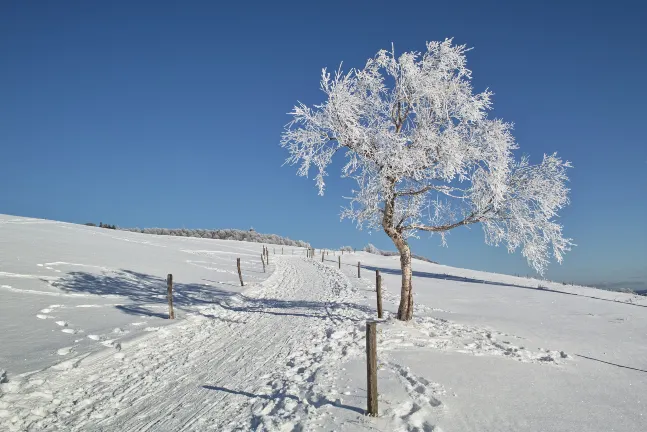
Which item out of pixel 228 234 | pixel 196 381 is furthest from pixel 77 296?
pixel 228 234

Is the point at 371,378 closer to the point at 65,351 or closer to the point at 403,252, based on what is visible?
the point at 403,252

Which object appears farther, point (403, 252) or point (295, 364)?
point (403, 252)

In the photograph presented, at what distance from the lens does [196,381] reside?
26.9 ft

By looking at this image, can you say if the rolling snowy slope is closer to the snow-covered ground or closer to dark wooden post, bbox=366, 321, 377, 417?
the snow-covered ground

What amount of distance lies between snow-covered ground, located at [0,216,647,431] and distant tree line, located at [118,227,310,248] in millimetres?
96389

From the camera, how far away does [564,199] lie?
12.3 m

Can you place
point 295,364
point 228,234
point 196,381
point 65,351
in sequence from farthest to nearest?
1. point 228,234
2. point 65,351
3. point 295,364
4. point 196,381

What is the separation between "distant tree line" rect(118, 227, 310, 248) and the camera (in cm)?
11188

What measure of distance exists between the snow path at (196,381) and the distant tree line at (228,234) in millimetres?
99768

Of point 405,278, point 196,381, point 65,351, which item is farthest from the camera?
point 405,278

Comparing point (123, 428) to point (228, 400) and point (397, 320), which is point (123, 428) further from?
point (397, 320)

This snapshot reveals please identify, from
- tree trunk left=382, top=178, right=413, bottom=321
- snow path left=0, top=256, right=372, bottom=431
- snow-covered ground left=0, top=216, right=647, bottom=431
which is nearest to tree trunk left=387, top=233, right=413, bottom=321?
tree trunk left=382, top=178, right=413, bottom=321

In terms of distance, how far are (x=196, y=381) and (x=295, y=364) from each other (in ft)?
7.57

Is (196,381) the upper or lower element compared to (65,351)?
lower
